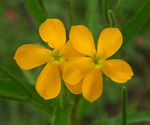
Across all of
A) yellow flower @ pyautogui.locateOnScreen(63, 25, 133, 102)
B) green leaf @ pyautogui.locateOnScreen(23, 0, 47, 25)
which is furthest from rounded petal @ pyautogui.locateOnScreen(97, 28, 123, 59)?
green leaf @ pyautogui.locateOnScreen(23, 0, 47, 25)

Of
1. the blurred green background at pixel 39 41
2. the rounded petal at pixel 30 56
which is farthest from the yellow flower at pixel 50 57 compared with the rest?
the blurred green background at pixel 39 41

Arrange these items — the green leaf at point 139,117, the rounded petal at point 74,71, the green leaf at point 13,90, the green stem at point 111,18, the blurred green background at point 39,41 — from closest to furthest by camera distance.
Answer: the rounded petal at point 74,71 → the green stem at point 111,18 → the green leaf at point 13,90 → the green leaf at point 139,117 → the blurred green background at point 39,41

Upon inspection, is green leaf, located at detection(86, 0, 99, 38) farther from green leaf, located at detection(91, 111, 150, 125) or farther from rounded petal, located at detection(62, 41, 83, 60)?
rounded petal, located at detection(62, 41, 83, 60)

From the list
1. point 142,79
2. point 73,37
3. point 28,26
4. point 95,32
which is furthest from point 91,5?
point 142,79

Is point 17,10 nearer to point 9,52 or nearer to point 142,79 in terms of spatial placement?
point 9,52

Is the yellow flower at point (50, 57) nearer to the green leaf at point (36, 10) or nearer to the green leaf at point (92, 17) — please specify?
the green leaf at point (36, 10)
